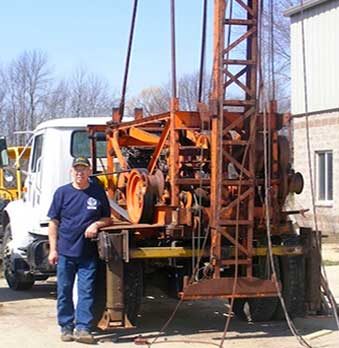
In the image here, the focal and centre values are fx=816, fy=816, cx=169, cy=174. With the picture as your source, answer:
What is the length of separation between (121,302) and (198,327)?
4.07 feet

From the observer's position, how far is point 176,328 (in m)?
9.23

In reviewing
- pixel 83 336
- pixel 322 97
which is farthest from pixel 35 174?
pixel 322 97

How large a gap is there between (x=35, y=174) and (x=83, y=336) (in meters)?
3.93

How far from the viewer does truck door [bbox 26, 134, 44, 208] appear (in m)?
11.5

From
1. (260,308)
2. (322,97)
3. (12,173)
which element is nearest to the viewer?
(260,308)

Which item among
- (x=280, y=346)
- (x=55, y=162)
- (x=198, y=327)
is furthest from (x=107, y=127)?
(x=280, y=346)

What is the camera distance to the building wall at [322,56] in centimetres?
2350

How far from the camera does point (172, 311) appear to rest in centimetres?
1055

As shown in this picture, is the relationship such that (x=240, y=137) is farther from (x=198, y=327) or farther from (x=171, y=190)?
(x=198, y=327)

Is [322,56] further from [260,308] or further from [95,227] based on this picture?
[95,227]

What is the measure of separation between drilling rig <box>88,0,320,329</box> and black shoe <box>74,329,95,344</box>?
0.33 meters

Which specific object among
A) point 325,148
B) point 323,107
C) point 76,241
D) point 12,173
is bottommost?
point 76,241

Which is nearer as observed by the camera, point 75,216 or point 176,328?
point 75,216

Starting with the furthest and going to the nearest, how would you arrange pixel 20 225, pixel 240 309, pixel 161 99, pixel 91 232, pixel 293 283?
1. pixel 161 99
2. pixel 20 225
3. pixel 240 309
4. pixel 293 283
5. pixel 91 232
